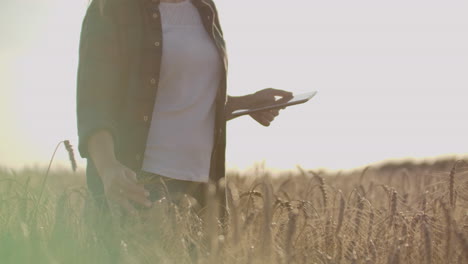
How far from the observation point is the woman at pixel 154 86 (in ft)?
10.2

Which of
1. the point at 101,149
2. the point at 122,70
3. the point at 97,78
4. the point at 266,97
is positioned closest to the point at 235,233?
the point at 101,149

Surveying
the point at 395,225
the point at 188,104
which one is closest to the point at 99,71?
the point at 188,104

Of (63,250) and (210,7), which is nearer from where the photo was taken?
(63,250)

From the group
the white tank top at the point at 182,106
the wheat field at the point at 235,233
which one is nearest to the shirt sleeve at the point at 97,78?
the white tank top at the point at 182,106

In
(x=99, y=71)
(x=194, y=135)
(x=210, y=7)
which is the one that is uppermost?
(x=210, y=7)

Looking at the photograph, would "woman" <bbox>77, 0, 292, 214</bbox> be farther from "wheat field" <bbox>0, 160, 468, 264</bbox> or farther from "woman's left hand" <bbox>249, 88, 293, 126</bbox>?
"wheat field" <bbox>0, 160, 468, 264</bbox>

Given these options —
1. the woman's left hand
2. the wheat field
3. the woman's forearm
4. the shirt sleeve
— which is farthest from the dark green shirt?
the woman's left hand

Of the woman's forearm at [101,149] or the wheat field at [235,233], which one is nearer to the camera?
the wheat field at [235,233]

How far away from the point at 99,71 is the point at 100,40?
0.12 metres

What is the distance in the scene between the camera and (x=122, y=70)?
3.20m

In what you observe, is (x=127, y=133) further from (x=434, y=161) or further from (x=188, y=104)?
(x=434, y=161)

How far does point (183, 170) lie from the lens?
10.6ft

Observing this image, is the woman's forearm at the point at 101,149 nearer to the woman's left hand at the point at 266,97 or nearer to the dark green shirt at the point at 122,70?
the dark green shirt at the point at 122,70

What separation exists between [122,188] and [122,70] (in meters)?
0.85
